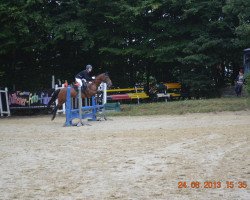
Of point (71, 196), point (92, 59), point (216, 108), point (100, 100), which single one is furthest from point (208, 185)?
point (92, 59)

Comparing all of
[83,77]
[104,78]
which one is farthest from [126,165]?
[104,78]

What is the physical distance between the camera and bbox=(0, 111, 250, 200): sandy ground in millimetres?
5805

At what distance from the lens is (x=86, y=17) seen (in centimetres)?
2653

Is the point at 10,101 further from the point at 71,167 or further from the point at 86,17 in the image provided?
the point at 71,167

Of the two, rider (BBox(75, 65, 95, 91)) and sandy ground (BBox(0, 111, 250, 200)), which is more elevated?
rider (BBox(75, 65, 95, 91))
